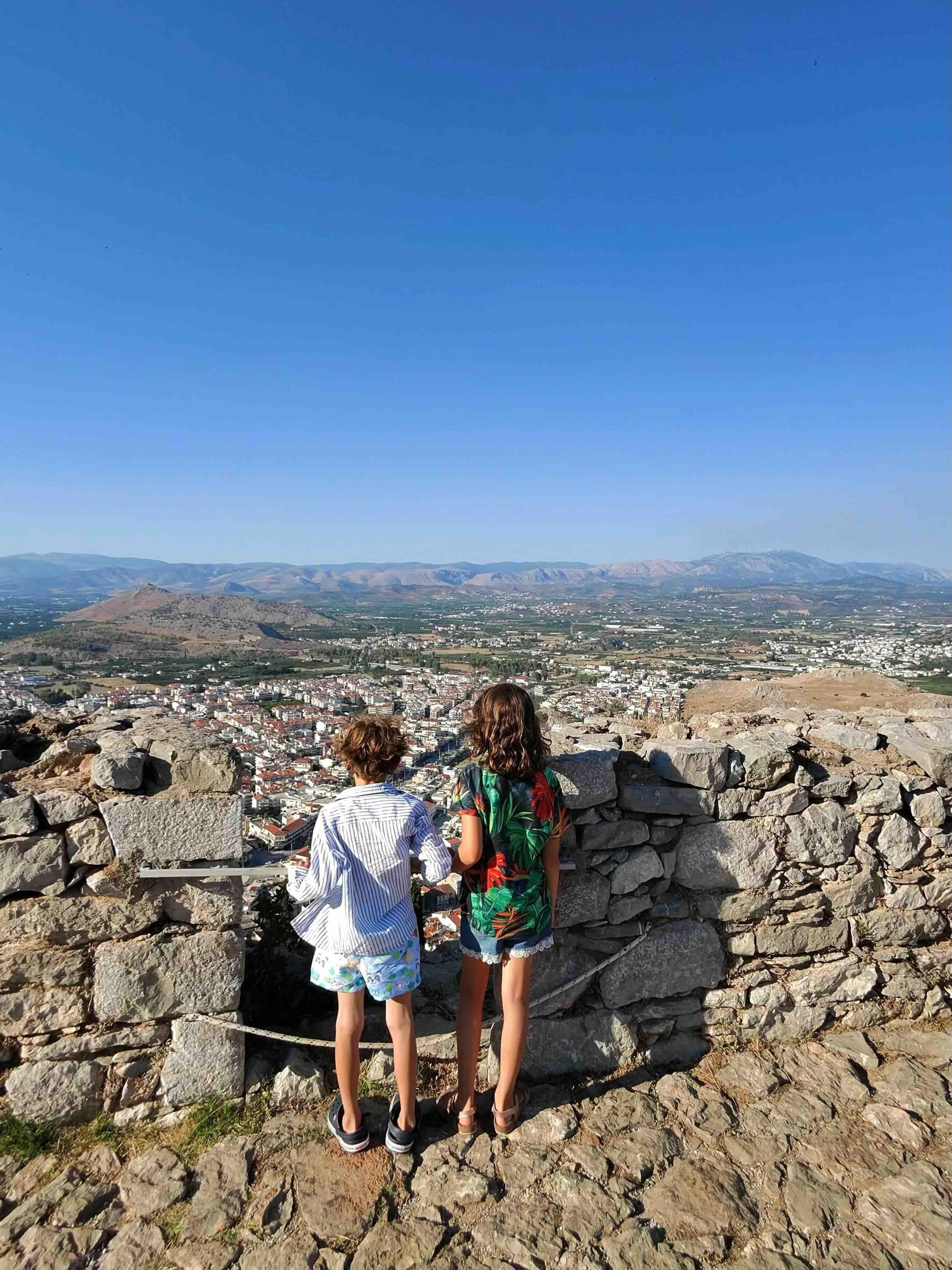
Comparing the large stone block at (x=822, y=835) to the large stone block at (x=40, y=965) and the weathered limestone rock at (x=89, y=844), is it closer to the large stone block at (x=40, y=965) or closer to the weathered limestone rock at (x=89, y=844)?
the weathered limestone rock at (x=89, y=844)

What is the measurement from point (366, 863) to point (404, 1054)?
1.04 meters

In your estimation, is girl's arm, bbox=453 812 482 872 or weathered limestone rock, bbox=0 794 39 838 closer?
girl's arm, bbox=453 812 482 872

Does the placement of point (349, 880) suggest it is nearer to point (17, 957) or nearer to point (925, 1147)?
point (17, 957)

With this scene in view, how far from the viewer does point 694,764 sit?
4.06 metres

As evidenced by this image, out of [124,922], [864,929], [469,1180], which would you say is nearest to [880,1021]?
[864,929]

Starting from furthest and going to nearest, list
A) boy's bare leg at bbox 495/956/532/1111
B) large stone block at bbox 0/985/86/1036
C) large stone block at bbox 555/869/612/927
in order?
large stone block at bbox 555/869/612/927 < large stone block at bbox 0/985/86/1036 < boy's bare leg at bbox 495/956/532/1111

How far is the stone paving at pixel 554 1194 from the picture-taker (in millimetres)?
2826

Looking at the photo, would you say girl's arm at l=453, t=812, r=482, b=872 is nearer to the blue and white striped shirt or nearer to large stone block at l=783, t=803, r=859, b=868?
the blue and white striped shirt

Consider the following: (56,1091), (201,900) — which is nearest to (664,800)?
(201,900)

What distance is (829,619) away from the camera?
8138 cm

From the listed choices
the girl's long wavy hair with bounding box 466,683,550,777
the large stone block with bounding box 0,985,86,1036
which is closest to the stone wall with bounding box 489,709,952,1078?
the girl's long wavy hair with bounding box 466,683,550,777

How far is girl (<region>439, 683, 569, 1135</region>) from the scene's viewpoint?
10.2 ft

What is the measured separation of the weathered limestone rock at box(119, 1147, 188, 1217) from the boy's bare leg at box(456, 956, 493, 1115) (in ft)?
4.58

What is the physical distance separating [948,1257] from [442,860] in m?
2.76
